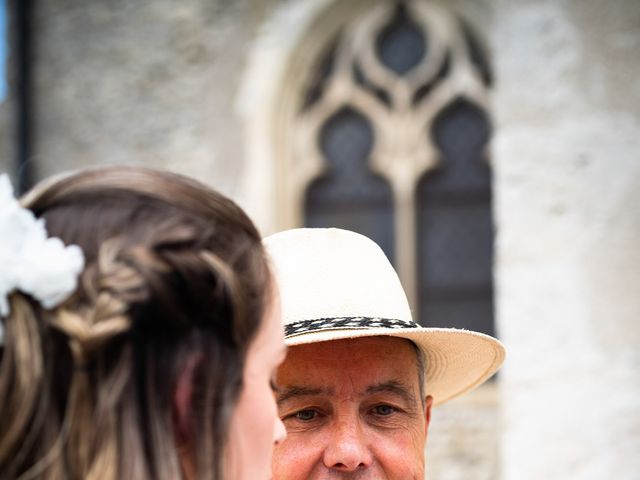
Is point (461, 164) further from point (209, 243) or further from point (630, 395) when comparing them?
point (209, 243)

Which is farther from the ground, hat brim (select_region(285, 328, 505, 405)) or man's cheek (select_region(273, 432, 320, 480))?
hat brim (select_region(285, 328, 505, 405))

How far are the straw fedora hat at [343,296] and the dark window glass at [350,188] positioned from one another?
505 cm

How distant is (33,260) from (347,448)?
1.20 metres

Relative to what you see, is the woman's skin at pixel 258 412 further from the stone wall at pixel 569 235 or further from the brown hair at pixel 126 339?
the stone wall at pixel 569 235

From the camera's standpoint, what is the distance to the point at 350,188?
24.7ft

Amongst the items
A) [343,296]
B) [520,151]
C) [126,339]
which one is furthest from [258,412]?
[520,151]

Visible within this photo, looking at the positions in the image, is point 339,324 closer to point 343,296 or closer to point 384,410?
point 343,296

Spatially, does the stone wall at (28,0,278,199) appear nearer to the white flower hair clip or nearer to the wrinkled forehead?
the wrinkled forehead

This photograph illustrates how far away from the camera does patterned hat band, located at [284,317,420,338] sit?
7.16 ft

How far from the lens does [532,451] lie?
18.6 feet

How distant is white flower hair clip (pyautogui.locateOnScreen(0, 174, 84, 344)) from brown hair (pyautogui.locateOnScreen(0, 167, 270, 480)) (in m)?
0.01

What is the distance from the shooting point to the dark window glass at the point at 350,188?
7.49 meters

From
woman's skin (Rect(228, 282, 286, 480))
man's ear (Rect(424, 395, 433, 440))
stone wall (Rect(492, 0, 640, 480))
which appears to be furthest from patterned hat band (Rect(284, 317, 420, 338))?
stone wall (Rect(492, 0, 640, 480))

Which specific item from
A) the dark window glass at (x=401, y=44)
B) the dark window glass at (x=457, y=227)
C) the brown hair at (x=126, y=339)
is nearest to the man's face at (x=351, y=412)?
the brown hair at (x=126, y=339)
